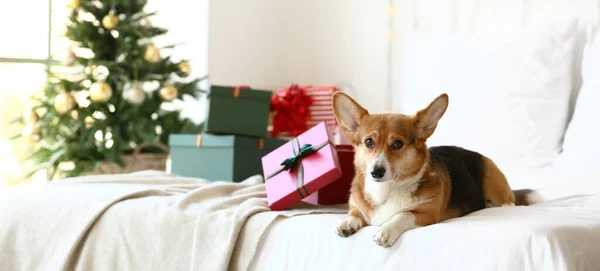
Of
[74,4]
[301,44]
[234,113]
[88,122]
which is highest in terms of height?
[74,4]

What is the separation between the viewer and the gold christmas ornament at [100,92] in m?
3.55

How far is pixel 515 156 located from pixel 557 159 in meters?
0.16

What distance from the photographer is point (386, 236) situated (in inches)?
56.5

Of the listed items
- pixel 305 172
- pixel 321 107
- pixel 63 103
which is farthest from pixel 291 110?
pixel 305 172

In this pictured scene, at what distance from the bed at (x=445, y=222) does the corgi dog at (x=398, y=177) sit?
6 cm

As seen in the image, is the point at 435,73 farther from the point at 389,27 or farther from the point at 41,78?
the point at 41,78

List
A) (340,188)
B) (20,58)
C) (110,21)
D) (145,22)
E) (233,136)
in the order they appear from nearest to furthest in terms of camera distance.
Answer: (340,188) → (233,136) → (110,21) → (145,22) → (20,58)

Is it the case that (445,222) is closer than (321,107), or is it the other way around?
(445,222)

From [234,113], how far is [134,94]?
0.98 metres

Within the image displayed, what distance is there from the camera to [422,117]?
1.63 m

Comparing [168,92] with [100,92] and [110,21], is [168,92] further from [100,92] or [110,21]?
[110,21]

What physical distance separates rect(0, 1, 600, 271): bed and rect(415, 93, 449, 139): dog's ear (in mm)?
250

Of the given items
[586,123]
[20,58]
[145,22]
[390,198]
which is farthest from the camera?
[20,58]

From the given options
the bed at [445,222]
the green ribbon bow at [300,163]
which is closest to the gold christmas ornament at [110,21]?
the bed at [445,222]
